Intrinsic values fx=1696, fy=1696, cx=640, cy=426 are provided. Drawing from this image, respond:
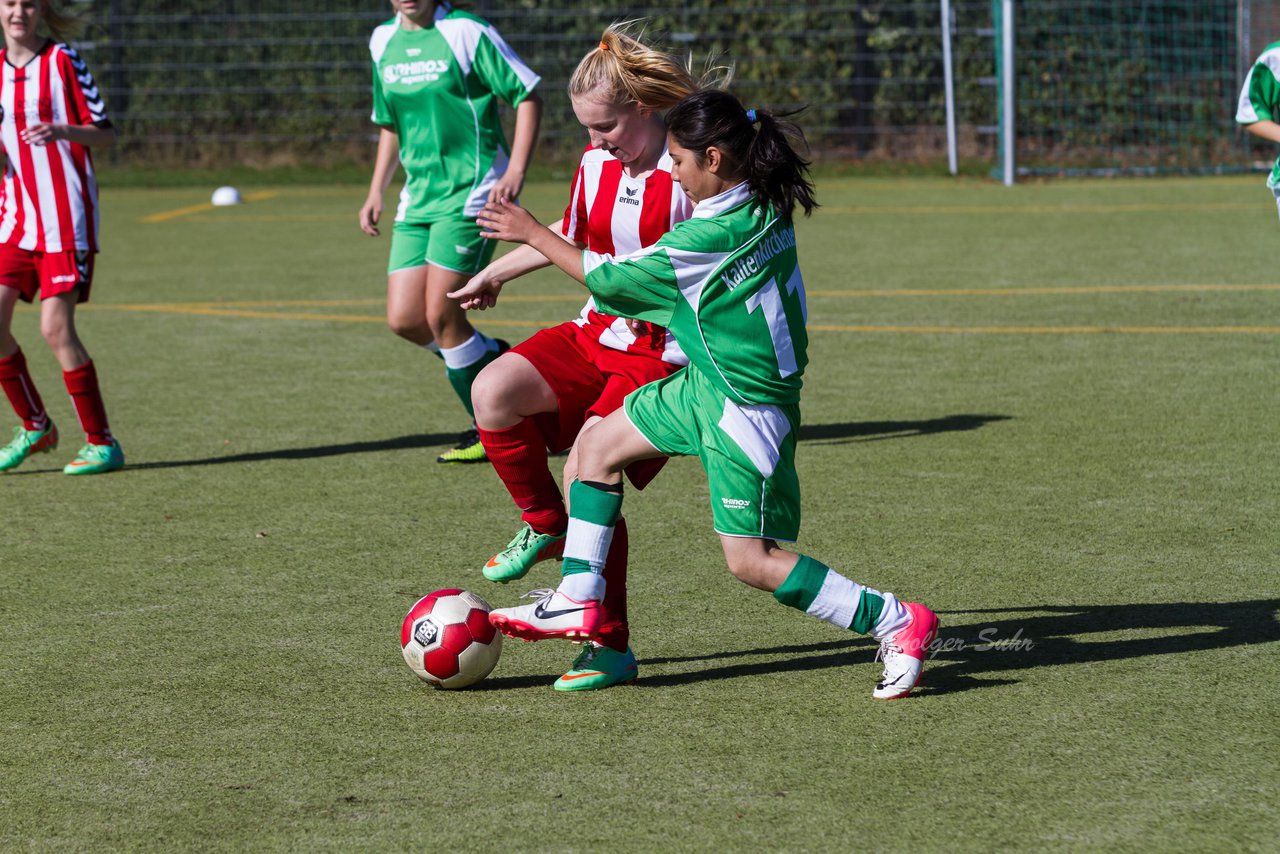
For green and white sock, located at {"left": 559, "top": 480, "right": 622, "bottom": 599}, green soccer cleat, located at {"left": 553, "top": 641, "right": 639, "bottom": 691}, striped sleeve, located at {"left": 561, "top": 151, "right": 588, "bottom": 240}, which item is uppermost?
striped sleeve, located at {"left": 561, "top": 151, "right": 588, "bottom": 240}

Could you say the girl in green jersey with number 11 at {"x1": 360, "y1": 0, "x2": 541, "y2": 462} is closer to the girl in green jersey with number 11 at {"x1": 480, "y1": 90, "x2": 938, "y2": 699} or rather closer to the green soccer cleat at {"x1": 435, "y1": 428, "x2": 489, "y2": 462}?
the green soccer cleat at {"x1": 435, "y1": 428, "x2": 489, "y2": 462}

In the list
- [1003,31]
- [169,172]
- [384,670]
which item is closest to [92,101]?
[384,670]

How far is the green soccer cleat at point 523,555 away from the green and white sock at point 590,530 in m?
0.68

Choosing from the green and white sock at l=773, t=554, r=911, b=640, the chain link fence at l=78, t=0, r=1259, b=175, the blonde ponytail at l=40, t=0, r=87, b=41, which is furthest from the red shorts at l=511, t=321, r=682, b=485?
the chain link fence at l=78, t=0, r=1259, b=175

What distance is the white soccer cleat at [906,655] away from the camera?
13.1 ft

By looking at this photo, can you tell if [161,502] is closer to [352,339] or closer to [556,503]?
[556,503]

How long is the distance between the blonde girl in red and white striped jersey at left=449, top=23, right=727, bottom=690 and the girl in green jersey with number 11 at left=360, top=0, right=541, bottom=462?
2.41m

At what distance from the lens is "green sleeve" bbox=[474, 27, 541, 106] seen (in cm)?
738

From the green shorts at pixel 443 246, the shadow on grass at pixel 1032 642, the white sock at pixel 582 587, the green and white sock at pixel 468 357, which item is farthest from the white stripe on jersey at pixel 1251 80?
the white sock at pixel 582 587

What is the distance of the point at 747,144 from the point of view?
13.0ft

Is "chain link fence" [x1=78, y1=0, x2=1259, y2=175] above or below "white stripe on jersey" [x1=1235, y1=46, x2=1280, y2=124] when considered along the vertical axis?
below

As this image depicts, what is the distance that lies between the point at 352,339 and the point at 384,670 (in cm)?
615

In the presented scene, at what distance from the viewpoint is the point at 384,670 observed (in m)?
4.39

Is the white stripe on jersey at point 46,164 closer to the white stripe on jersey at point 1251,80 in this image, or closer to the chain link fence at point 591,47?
the white stripe on jersey at point 1251,80
